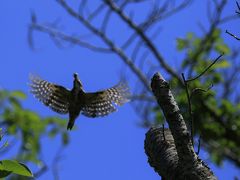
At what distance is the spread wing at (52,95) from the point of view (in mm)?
6078

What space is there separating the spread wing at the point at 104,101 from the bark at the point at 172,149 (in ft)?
9.99

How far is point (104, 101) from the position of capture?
6258 mm

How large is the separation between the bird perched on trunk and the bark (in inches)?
107

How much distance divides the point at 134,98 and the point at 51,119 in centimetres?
139

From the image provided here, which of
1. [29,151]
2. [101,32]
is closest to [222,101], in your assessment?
[101,32]

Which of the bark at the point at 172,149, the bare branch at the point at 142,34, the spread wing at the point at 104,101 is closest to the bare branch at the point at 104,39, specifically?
the bare branch at the point at 142,34

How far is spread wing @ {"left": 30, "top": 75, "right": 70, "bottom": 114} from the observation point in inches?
239

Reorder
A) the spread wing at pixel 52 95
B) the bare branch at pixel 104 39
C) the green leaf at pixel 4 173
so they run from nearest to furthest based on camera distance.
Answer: the green leaf at pixel 4 173, the spread wing at pixel 52 95, the bare branch at pixel 104 39

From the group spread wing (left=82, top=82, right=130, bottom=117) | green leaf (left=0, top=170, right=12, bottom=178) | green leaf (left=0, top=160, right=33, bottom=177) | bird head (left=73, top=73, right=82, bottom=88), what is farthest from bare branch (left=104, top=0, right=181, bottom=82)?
green leaf (left=0, top=170, right=12, bottom=178)

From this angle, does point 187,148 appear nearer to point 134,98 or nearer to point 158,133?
point 158,133

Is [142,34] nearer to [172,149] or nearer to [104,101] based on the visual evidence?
[104,101]

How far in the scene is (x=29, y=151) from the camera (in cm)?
768

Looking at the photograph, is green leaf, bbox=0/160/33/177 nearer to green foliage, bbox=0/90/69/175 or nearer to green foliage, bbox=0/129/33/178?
green foliage, bbox=0/129/33/178

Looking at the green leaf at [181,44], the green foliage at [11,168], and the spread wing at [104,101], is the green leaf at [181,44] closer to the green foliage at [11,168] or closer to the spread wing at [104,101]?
the spread wing at [104,101]
